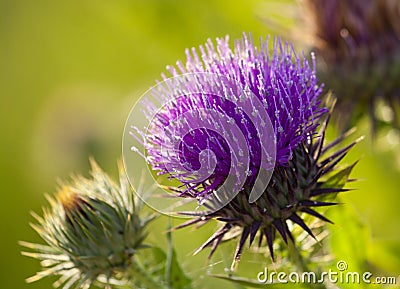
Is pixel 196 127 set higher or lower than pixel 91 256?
higher

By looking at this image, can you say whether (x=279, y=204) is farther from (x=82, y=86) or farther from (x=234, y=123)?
(x=82, y=86)

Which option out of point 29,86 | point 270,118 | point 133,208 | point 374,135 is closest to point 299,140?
point 270,118

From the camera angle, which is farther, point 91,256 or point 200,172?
point 91,256

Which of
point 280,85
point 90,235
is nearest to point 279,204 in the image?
point 280,85

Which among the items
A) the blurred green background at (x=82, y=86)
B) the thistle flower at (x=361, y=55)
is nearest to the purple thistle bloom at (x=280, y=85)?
the thistle flower at (x=361, y=55)

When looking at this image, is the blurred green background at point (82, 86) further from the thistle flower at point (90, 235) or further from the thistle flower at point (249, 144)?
the thistle flower at point (249, 144)

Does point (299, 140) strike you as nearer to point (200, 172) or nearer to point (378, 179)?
point (200, 172)
